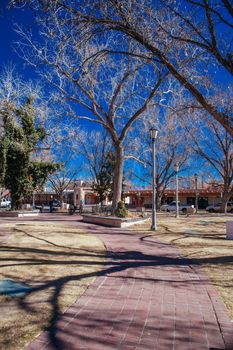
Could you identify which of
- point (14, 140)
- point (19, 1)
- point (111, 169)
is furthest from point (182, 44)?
point (111, 169)

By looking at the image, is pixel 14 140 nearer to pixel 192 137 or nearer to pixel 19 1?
pixel 192 137

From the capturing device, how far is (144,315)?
15.8ft

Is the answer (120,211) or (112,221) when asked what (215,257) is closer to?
(112,221)

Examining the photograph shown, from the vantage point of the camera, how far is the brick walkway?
3.90 meters

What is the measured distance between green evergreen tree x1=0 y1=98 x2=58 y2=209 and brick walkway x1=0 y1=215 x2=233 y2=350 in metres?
21.0

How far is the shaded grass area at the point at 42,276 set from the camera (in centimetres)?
426

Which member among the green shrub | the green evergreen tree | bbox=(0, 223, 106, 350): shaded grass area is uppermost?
the green evergreen tree

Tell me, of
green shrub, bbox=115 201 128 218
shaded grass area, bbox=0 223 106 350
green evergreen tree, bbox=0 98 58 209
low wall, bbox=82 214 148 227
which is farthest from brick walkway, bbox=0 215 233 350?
green evergreen tree, bbox=0 98 58 209

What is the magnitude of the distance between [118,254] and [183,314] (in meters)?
4.80

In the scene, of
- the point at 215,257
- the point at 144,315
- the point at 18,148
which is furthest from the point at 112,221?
the point at 144,315

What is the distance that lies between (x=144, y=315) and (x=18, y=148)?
23.9 m

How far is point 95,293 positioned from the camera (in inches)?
228

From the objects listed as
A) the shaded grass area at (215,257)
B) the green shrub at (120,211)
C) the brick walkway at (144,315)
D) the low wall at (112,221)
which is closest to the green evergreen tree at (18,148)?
the low wall at (112,221)

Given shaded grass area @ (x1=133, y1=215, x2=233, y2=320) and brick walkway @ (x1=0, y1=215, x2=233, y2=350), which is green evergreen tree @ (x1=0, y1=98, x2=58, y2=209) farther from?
brick walkway @ (x1=0, y1=215, x2=233, y2=350)
